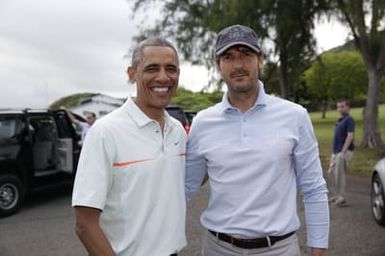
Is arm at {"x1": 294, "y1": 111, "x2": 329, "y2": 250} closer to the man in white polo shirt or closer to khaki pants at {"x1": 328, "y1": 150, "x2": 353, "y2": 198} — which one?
the man in white polo shirt

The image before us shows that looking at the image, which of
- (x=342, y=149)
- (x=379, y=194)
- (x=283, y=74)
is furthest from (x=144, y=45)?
(x=283, y=74)

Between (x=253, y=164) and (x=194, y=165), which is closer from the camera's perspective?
(x=253, y=164)

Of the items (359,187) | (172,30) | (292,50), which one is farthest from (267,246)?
(172,30)

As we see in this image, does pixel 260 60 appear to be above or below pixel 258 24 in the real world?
below

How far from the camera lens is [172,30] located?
2544cm

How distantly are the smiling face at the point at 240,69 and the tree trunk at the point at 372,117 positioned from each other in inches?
586

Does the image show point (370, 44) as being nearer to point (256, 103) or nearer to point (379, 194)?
point (379, 194)

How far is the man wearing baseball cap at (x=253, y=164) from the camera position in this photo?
7.70 ft

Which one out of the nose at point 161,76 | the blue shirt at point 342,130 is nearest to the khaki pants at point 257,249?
the nose at point 161,76

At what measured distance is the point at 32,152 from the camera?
8.94 meters

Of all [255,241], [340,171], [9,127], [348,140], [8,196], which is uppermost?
[9,127]

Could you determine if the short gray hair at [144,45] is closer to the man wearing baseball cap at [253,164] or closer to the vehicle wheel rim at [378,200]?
the man wearing baseball cap at [253,164]

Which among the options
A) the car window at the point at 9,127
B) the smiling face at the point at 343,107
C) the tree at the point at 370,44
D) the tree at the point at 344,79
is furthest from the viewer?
the tree at the point at 344,79

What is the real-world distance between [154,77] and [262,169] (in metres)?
0.71
